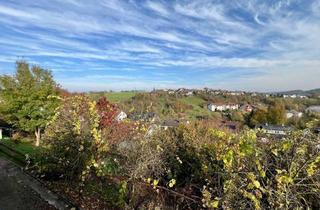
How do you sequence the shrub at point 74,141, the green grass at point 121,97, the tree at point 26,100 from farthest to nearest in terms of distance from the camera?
1. the green grass at point 121,97
2. the tree at point 26,100
3. the shrub at point 74,141

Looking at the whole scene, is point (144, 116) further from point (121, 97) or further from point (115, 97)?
point (115, 97)

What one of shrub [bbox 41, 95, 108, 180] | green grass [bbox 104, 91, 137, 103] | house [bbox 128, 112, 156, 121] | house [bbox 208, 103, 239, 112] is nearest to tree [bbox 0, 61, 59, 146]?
green grass [bbox 104, 91, 137, 103]

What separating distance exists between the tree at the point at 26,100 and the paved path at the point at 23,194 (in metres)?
9.66

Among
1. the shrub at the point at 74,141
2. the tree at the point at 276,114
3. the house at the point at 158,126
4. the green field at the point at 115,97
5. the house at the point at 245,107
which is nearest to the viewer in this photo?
the house at the point at 158,126

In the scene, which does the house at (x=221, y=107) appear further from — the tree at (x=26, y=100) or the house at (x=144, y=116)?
the house at (x=144, y=116)

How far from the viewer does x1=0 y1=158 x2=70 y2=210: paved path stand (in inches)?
248

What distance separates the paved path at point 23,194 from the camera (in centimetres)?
629

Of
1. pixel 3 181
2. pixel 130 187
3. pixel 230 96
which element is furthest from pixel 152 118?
pixel 230 96

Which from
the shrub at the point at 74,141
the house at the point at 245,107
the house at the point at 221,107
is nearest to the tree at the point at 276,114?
the house at the point at 245,107

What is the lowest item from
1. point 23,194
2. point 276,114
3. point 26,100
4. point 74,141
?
point 276,114

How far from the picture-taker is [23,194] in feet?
23.1

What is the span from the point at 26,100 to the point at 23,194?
1238 centimetres

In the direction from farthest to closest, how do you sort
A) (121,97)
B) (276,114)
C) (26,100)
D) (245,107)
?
(245,107) → (276,114) → (121,97) → (26,100)

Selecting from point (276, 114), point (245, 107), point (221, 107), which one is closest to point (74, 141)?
point (276, 114)
